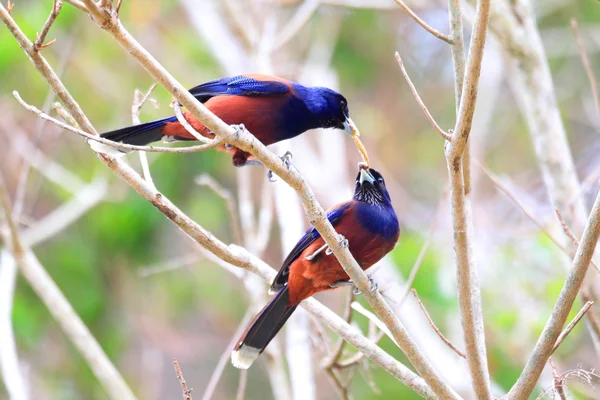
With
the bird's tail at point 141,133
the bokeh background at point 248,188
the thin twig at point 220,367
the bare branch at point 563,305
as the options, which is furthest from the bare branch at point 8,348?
the bare branch at point 563,305

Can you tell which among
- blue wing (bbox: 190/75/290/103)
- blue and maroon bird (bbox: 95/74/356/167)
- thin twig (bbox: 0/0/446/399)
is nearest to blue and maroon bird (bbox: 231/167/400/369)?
thin twig (bbox: 0/0/446/399)

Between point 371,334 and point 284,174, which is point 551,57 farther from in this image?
point 284,174

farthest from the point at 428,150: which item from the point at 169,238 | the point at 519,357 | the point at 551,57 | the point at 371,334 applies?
the point at 371,334

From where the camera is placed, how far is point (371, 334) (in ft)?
11.7

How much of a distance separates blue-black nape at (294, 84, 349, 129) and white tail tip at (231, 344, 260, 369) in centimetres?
116

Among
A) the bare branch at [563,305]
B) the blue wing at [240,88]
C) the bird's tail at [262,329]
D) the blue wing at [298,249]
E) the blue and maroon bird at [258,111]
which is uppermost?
the blue wing at [240,88]

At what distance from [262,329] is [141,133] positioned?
41.0 inches

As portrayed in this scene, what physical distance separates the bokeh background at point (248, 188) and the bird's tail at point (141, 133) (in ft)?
3.09

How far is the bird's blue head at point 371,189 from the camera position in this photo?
3719mm

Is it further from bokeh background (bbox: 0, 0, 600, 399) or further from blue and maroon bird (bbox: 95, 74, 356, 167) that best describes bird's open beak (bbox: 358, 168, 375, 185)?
bokeh background (bbox: 0, 0, 600, 399)

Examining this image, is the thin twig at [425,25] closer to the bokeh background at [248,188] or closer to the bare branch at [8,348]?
the bokeh background at [248,188]

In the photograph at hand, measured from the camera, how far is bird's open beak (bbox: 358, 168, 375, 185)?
383 cm

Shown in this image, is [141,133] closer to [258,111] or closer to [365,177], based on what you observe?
[258,111]

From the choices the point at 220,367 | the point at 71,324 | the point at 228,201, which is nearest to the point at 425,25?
the point at 228,201
